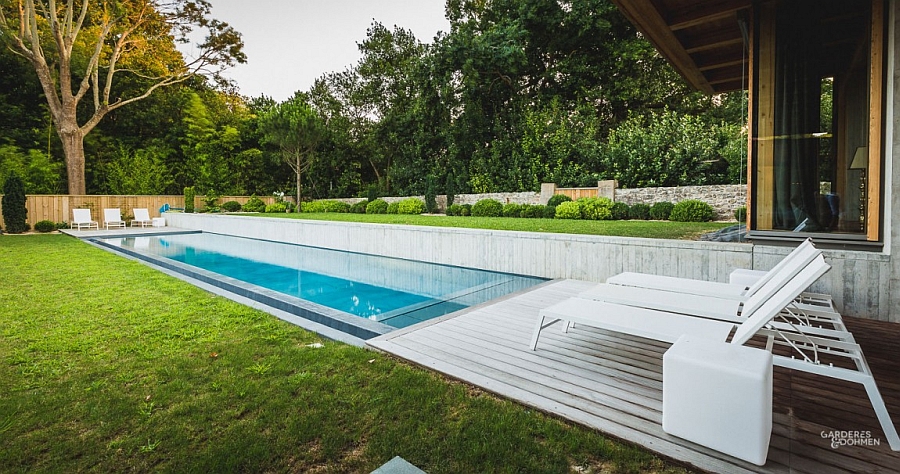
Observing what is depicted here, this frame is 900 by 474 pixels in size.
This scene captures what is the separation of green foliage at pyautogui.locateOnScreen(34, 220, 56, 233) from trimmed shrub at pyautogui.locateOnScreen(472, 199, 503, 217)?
15.1 meters

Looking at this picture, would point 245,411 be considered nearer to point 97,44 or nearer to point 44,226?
point 44,226

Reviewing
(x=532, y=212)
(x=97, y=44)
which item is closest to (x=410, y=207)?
(x=532, y=212)

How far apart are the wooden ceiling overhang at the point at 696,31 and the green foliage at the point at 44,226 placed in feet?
63.7

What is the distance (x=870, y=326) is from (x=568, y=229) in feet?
16.5

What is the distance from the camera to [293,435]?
6.62 feet

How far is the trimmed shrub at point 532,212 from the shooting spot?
12438 millimetres

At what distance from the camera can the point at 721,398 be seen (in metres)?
1.82

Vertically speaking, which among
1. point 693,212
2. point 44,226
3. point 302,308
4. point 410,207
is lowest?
point 302,308

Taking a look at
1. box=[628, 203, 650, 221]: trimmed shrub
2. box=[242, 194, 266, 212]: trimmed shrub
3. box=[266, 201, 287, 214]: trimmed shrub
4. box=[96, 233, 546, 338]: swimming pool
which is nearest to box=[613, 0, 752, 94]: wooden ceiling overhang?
box=[96, 233, 546, 338]: swimming pool

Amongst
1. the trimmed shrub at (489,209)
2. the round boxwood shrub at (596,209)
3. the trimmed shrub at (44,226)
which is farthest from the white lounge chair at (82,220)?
the round boxwood shrub at (596,209)

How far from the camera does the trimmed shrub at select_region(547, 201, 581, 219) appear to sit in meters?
11.5

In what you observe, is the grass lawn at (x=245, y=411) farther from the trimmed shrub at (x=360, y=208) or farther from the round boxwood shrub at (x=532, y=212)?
the trimmed shrub at (x=360, y=208)

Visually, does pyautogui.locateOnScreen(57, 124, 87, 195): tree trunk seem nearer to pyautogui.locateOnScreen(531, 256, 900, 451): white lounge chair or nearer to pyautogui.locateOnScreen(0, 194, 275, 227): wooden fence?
pyautogui.locateOnScreen(0, 194, 275, 227): wooden fence

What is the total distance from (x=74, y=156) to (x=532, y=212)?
1783 centimetres
